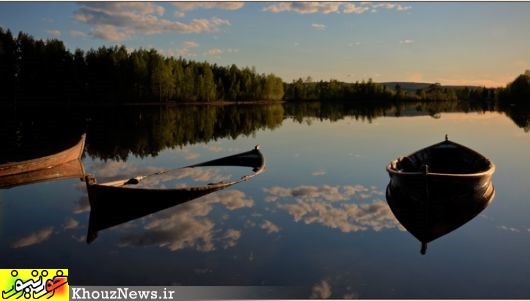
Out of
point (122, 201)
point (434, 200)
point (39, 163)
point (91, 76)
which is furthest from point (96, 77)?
point (434, 200)

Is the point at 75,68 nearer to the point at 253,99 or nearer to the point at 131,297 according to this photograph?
the point at 253,99

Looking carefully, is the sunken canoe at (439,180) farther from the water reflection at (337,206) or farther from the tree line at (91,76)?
the tree line at (91,76)

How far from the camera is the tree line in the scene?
301ft

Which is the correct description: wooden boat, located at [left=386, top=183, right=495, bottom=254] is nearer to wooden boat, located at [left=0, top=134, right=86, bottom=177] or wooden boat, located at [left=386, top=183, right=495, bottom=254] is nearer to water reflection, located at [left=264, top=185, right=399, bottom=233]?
water reflection, located at [left=264, top=185, right=399, bottom=233]

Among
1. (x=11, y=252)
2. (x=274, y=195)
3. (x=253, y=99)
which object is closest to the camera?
(x=11, y=252)

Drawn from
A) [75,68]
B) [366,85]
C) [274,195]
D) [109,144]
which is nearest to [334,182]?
[274,195]

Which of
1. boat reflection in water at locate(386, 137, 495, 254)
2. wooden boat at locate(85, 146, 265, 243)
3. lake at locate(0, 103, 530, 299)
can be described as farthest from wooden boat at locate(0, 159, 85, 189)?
boat reflection in water at locate(386, 137, 495, 254)

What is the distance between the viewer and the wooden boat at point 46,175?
24156mm

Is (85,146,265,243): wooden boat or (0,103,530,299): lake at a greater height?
(85,146,265,243): wooden boat

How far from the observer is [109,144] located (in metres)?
40.9

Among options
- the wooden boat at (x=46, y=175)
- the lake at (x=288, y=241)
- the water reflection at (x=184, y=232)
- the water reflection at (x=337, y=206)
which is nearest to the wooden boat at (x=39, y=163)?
the wooden boat at (x=46, y=175)

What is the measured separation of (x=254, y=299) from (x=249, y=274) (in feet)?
5.14

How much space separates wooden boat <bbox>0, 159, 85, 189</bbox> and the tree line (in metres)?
71.8

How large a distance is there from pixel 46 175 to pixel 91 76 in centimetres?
8419
